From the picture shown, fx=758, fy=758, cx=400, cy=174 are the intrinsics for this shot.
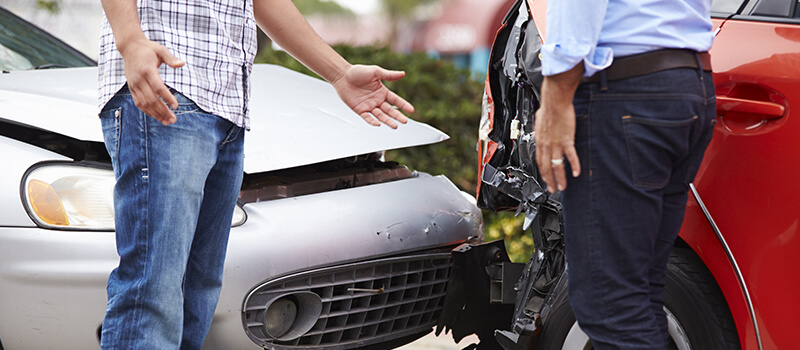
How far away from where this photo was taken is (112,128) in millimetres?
1680

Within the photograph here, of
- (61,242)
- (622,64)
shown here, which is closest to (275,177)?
(61,242)

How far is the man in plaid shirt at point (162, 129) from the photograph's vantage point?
160cm

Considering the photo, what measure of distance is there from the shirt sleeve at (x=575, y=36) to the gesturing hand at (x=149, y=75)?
754mm

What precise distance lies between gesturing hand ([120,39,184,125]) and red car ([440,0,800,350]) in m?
0.92

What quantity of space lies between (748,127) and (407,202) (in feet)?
3.62

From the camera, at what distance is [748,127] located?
1898mm

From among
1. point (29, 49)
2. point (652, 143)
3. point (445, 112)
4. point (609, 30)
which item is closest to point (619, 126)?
point (652, 143)

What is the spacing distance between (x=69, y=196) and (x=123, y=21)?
2.73 ft

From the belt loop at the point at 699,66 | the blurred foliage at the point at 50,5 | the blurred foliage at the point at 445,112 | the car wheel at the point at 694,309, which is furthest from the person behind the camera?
the blurred foliage at the point at 50,5

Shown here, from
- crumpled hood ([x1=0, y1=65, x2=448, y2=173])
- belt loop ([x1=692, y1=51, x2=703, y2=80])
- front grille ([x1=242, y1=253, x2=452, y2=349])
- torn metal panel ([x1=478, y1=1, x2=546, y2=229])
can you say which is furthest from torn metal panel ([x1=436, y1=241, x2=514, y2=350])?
belt loop ([x1=692, y1=51, x2=703, y2=80])

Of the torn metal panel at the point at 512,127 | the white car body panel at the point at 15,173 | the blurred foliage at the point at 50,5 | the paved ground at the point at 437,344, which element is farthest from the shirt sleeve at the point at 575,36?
the blurred foliage at the point at 50,5

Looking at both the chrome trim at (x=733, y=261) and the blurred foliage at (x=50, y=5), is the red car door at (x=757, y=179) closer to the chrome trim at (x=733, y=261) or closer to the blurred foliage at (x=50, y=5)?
the chrome trim at (x=733, y=261)

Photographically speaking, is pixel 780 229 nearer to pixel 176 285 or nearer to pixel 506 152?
pixel 506 152

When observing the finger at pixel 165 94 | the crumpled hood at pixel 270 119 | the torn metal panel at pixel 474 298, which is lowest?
the torn metal panel at pixel 474 298
